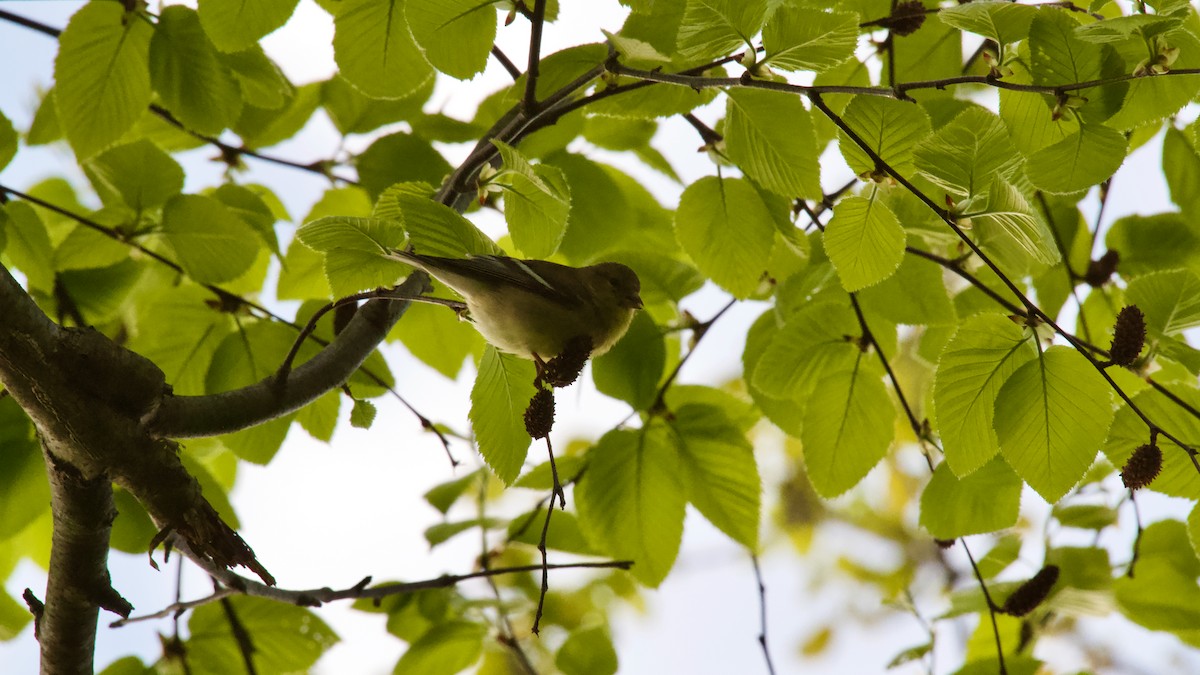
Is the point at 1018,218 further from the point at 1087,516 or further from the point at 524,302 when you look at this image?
the point at 1087,516

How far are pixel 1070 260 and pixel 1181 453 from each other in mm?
734

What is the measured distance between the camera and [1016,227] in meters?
1.36

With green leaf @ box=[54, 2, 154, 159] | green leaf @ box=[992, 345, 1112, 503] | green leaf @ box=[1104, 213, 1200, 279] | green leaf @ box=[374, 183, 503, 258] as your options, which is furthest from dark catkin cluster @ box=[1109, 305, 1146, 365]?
green leaf @ box=[54, 2, 154, 159]

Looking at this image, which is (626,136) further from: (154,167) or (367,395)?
(154,167)

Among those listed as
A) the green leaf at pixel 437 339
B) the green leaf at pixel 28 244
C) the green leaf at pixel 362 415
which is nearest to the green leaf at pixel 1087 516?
the green leaf at pixel 437 339

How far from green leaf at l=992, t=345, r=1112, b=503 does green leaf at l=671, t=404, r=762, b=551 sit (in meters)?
0.60

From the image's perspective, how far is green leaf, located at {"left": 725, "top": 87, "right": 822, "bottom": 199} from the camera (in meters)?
1.56

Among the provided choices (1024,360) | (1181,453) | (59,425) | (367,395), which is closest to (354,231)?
(59,425)

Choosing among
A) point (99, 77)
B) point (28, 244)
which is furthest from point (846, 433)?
point (28, 244)

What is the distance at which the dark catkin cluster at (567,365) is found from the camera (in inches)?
58.0

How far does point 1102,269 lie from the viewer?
218cm

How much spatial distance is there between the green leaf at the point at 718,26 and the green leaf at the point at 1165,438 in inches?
37.0

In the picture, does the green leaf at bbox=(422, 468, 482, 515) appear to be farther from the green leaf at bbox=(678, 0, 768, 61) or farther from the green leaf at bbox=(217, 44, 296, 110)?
the green leaf at bbox=(678, 0, 768, 61)

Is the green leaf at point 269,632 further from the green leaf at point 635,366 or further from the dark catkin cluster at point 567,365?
the dark catkin cluster at point 567,365
